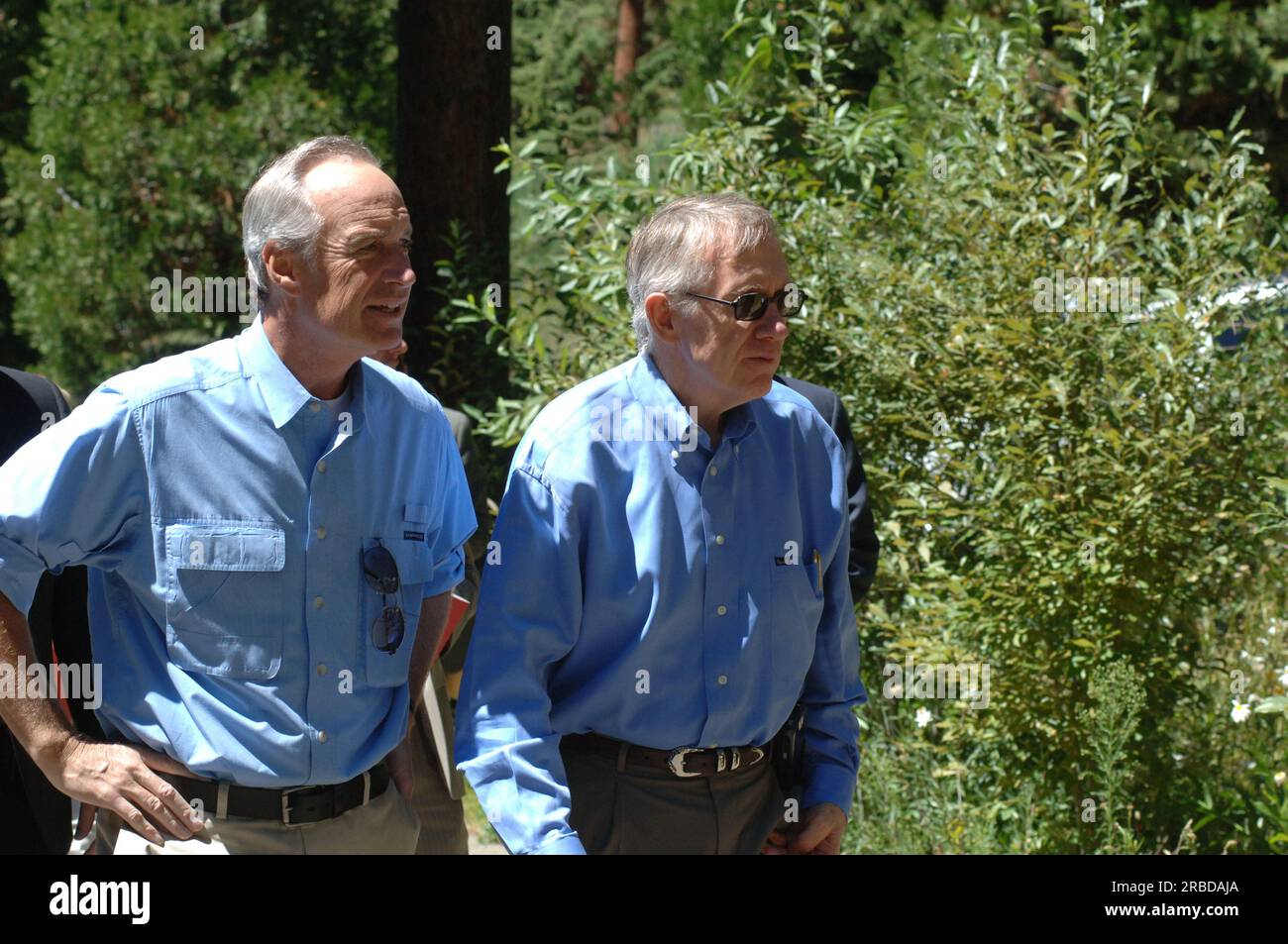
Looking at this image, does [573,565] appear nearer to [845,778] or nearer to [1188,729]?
[845,778]

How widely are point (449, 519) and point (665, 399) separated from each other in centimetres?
55

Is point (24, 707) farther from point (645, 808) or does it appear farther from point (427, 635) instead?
point (645, 808)

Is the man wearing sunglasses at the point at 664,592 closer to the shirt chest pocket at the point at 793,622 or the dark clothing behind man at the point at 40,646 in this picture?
the shirt chest pocket at the point at 793,622

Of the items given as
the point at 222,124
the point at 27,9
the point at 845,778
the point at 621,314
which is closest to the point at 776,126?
the point at 621,314

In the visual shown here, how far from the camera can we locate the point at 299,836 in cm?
272

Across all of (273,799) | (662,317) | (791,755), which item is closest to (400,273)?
(662,317)

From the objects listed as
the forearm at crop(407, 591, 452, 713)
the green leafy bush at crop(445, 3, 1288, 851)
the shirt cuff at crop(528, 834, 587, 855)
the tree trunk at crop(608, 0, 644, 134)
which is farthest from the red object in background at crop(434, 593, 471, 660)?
the tree trunk at crop(608, 0, 644, 134)

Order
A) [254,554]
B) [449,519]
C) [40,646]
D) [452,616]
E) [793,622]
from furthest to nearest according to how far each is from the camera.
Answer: [452,616] → [449,519] → [40,646] → [793,622] → [254,554]

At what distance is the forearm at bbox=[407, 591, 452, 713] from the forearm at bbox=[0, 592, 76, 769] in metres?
0.69

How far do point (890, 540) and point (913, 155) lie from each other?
1.61 metres

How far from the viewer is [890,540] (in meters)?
5.38

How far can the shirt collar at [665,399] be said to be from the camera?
2.87 m

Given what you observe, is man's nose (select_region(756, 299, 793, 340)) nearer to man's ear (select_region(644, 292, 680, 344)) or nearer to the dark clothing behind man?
man's ear (select_region(644, 292, 680, 344))

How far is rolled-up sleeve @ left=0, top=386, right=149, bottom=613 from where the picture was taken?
2537 mm
